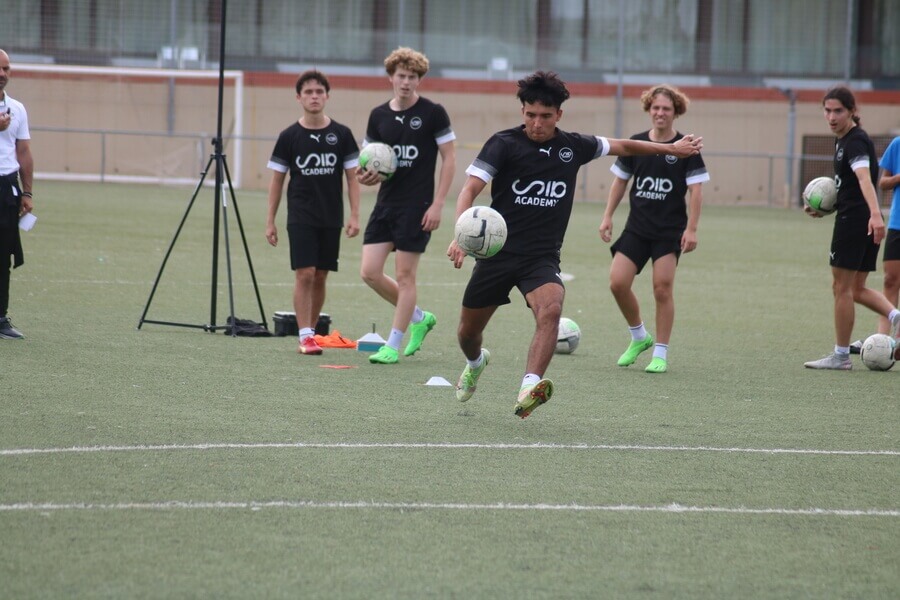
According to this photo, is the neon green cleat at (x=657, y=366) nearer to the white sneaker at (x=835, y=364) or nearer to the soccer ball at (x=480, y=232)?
the white sneaker at (x=835, y=364)

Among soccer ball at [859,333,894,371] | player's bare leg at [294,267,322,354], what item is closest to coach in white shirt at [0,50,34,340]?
player's bare leg at [294,267,322,354]

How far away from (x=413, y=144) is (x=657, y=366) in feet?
8.07

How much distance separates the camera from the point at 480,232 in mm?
6934

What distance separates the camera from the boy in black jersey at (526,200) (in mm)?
7234

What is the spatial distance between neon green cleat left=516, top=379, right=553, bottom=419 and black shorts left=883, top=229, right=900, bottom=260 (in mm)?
4532

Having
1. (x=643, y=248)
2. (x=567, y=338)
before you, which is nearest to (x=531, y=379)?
(x=643, y=248)

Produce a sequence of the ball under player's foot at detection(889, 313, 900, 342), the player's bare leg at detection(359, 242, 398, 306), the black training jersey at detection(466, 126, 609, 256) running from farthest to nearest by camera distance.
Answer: the ball under player's foot at detection(889, 313, 900, 342), the player's bare leg at detection(359, 242, 398, 306), the black training jersey at detection(466, 126, 609, 256)

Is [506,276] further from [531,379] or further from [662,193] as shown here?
[662,193]

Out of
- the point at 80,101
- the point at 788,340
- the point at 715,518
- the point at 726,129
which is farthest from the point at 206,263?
the point at 726,129

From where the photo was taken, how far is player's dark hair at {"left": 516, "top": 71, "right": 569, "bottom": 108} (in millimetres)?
7199

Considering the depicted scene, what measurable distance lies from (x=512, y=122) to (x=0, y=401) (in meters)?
32.2

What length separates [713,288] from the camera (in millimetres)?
15945

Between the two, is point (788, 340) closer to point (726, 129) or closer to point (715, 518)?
point (715, 518)

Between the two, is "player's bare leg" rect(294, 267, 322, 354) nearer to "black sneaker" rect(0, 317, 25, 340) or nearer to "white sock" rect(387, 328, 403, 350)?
"white sock" rect(387, 328, 403, 350)
